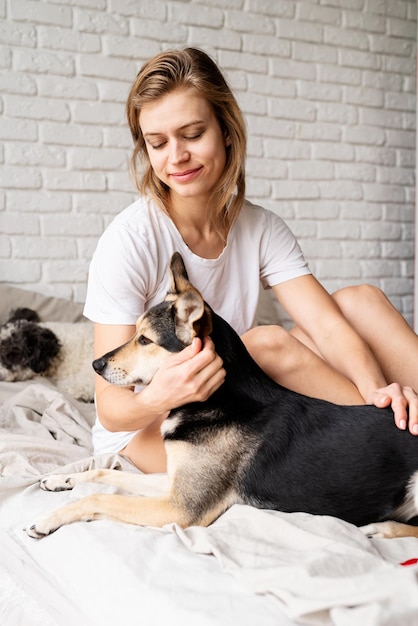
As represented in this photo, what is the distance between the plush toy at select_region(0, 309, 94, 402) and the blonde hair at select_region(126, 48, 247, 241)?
3.36 feet

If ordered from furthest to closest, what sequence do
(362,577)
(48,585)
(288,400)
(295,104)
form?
1. (295,104)
2. (288,400)
3. (48,585)
4. (362,577)

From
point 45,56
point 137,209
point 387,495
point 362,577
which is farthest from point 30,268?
point 362,577

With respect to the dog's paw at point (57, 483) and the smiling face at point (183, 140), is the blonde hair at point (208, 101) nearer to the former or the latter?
the smiling face at point (183, 140)

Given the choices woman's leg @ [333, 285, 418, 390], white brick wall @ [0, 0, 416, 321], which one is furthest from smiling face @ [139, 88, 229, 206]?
white brick wall @ [0, 0, 416, 321]

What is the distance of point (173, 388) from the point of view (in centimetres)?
170

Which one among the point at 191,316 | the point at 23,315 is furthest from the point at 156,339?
the point at 23,315

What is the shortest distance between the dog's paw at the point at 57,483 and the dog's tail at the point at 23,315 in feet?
4.47

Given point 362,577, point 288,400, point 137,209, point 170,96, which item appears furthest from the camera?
point 137,209

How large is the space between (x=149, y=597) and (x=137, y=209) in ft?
3.75

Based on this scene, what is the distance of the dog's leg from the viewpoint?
1855 millimetres

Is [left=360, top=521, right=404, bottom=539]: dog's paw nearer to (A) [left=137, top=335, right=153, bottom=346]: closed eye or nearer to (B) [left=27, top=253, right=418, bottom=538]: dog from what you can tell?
(B) [left=27, top=253, right=418, bottom=538]: dog

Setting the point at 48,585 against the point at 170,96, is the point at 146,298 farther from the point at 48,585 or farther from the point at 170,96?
the point at 48,585

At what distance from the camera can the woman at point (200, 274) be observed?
196 centimetres

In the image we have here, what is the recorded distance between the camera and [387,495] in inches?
63.6
